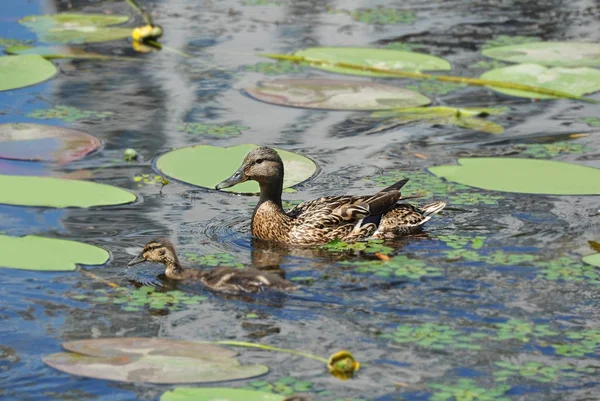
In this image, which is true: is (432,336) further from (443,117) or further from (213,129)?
(443,117)

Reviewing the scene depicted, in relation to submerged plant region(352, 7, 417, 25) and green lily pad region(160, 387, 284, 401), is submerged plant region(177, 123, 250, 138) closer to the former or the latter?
submerged plant region(352, 7, 417, 25)

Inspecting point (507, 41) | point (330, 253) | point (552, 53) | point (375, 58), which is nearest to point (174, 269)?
point (330, 253)

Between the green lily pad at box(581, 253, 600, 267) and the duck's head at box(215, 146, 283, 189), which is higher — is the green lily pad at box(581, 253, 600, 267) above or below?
below

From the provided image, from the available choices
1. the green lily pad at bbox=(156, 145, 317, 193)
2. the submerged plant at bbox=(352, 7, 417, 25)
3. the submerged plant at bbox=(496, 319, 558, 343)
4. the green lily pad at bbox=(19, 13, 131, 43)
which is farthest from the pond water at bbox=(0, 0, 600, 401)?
the submerged plant at bbox=(352, 7, 417, 25)

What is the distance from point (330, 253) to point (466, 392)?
2616 millimetres

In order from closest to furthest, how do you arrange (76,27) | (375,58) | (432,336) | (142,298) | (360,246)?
(432,336) → (142,298) → (360,246) → (375,58) → (76,27)

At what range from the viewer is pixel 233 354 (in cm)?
662

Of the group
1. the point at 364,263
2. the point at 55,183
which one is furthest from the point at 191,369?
the point at 55,183

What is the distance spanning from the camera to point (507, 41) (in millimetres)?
14836

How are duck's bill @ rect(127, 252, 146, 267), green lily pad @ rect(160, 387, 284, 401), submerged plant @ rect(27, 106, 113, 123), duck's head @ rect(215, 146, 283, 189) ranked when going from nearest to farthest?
green lily pad @ rect(160, 387, 284, 401) < duck's bill @ rect(127, 252, 146, 267) < duck's head @ rect(215, 146, 283, 189) < submerged plant @ rect(27, 106, 113, 123)

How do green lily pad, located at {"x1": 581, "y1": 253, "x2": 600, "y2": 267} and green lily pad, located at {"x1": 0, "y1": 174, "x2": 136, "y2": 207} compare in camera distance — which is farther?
green lily pad, located at {"x1": 0, "y1": 174, "x2": 136, "y2": 207}

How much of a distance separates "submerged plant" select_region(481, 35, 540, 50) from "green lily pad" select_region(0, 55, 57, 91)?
5.06 m

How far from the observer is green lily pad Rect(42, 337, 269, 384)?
626 centimetres

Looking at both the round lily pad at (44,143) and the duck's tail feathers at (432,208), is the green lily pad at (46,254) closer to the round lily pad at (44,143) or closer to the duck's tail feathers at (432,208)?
the round lily pad at (44,143)
